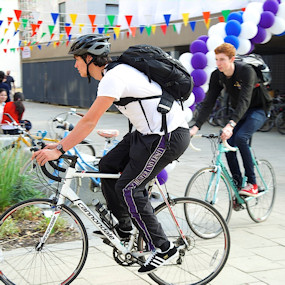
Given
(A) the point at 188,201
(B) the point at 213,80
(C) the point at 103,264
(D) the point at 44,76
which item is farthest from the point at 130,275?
(D) the point at 44,76

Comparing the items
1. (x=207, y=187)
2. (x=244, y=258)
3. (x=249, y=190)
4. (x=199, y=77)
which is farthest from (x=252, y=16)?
(x=244, y=258)

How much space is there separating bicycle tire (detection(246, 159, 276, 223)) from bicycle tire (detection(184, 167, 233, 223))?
1.33 feet

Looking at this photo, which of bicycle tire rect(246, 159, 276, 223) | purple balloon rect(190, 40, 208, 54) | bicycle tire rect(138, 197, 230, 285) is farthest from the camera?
purple balloon rect(190, 40, 208, 54)

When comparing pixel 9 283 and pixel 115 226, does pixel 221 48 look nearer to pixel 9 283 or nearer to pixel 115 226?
pixel 115 226

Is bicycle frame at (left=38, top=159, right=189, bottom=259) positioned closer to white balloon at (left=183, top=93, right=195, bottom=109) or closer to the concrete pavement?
the concrete pavement

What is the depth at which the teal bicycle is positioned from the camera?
4973 millimetres

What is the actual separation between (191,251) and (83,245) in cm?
84

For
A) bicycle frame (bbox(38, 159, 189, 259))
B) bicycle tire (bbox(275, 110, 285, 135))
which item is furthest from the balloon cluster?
bicycle tire (bbox(275, 110, 285, 135))

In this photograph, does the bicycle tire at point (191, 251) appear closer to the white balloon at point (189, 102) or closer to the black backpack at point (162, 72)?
the black backpack at point (162, 72)

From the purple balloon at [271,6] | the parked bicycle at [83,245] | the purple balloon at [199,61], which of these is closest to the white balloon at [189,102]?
the purple balloon at [199,61]

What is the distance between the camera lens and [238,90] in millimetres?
5215

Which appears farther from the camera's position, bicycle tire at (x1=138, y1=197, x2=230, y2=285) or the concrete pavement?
the concrete pavement

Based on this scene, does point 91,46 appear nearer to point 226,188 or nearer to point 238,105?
point 238,105

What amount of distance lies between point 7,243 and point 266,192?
3099 millimetres
